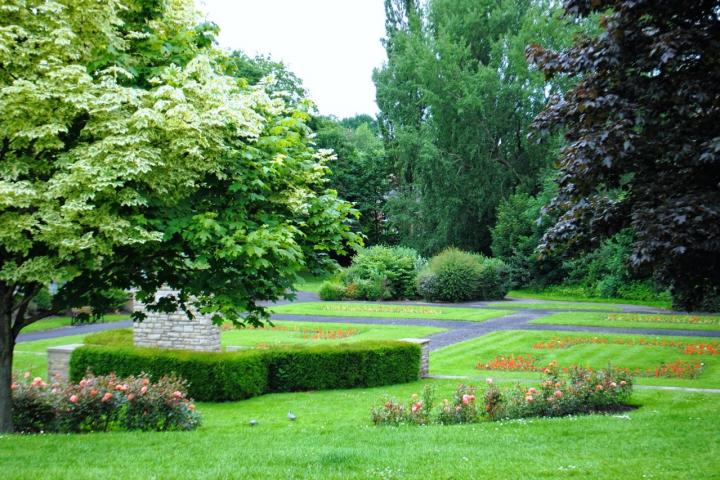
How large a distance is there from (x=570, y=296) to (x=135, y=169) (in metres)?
32.0

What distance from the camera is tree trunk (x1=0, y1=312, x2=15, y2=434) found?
26.3 feet

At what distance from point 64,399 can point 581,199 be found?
722 centimetres

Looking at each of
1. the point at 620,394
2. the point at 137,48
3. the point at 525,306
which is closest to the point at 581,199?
the point at 620,394

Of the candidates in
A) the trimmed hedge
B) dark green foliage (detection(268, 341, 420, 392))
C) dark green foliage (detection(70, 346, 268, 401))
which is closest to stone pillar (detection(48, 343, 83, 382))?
the trimmed hedge

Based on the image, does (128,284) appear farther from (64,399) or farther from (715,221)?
(715,221)

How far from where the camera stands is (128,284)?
8125mm

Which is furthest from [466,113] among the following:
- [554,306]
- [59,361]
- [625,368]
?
[59,361]

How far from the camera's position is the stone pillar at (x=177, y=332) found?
13578mm

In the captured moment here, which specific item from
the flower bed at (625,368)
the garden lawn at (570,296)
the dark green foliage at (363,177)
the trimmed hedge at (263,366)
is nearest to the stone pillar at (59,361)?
the trimmed hedge at (263,366)

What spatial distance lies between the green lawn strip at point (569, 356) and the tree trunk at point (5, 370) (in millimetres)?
9072

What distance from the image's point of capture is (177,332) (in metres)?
13.9

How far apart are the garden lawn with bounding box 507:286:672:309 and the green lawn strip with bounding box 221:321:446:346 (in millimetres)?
14441

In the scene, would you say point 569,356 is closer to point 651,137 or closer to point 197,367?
point 197,367

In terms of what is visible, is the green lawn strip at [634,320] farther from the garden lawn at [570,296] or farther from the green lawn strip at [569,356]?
the garden lawn at [570,296]
